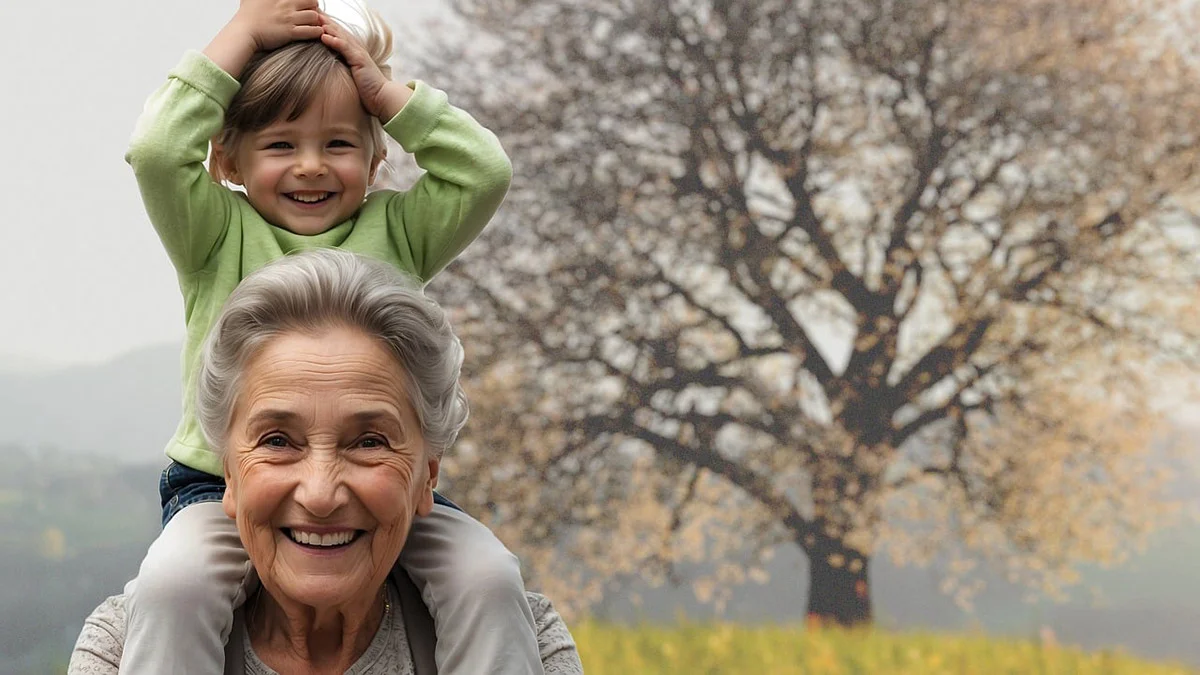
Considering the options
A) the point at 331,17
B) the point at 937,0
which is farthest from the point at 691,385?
the point at 331,17

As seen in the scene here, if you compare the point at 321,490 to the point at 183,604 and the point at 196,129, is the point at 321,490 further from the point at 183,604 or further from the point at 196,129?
the point at 196,129

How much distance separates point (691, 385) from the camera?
33.8 ft

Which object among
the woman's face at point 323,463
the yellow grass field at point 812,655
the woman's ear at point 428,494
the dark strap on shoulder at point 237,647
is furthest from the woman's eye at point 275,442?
the yellow grass field at point 812,655

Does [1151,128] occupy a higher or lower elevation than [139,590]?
higher

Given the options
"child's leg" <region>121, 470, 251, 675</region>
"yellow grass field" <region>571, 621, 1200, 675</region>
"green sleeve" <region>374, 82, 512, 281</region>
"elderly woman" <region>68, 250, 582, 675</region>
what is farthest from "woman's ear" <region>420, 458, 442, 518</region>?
"yellow grass field" <region>571, 621, 1200, 675</region>

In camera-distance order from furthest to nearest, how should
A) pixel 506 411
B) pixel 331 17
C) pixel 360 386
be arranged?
pixel 506 411 → pixel 331 17 → pixel 360 386

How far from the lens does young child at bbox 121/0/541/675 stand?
2.56 metres

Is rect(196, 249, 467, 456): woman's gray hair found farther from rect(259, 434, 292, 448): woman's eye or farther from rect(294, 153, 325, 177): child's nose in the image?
rect(294, 153, 325, 177): child's nose

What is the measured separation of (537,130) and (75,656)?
799cm

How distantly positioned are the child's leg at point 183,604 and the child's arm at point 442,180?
751mm

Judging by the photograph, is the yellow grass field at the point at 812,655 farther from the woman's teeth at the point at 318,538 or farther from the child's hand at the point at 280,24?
the woman's teeth at the point at 318,538

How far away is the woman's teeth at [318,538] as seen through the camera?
227 centimetres

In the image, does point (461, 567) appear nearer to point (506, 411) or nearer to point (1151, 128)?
point (506, 411)

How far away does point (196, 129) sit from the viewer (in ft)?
8.86
